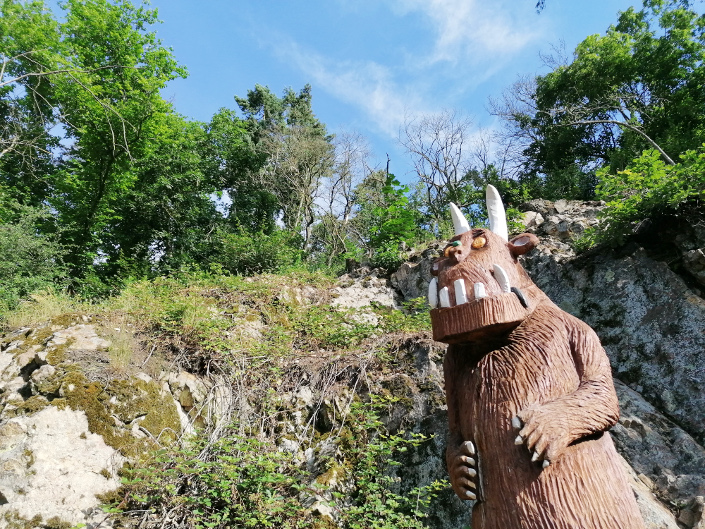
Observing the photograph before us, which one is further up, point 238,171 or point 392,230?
point 238,171

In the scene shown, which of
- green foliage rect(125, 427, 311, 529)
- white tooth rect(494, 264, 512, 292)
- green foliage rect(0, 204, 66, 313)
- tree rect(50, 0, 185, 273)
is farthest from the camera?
tree rect(50, 0, 185, 273)

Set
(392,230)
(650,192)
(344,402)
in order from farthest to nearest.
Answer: (392,230)
(650,192)
(344,402)

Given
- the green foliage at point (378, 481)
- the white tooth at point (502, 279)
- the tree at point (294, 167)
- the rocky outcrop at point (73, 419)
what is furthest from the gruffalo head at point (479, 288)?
the tree at point (294, 167)

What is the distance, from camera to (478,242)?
8.47 feet

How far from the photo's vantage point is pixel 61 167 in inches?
591

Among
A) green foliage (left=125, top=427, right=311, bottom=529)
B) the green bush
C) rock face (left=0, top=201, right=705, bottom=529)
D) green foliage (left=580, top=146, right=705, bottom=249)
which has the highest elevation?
the green bush

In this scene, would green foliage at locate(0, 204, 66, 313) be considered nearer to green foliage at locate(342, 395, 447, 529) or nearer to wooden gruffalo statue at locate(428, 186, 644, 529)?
green foliage at locate(342, 395, 447, 529)

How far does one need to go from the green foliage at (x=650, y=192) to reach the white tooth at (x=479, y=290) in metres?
4.69

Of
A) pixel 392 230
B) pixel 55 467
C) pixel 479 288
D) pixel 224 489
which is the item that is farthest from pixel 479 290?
pixel 392 230

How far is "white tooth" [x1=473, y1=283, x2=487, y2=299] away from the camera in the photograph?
7.52 feet

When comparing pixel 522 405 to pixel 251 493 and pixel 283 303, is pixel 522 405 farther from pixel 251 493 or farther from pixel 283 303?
pixel 283 303

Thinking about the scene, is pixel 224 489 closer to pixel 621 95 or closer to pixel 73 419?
pixel 73 419

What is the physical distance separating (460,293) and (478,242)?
422 millimetres

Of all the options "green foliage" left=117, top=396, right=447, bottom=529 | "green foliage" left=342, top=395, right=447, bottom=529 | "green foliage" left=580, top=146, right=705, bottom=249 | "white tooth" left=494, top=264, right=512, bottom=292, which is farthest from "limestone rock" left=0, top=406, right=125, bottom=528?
"green foliage" left=580, top=146, right=705, bottom=249
